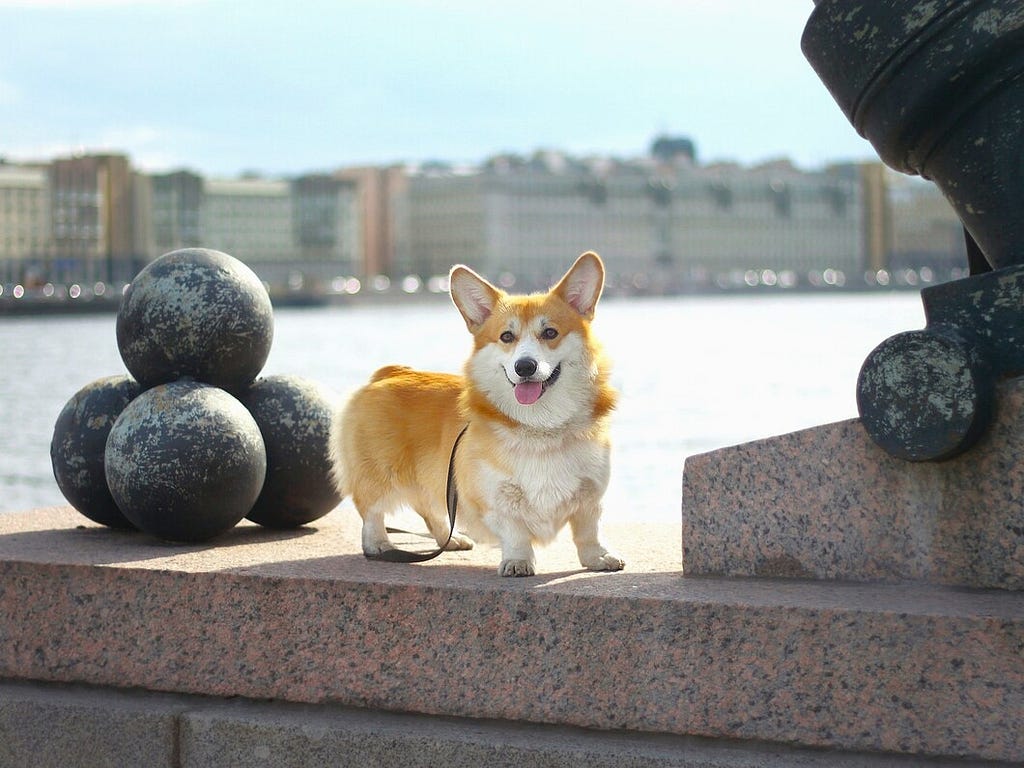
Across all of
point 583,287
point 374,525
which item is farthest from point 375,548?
point 583,287

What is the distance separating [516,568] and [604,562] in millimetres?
151

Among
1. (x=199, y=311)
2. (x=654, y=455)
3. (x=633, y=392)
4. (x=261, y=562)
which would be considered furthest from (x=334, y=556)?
(x=633, y=392)

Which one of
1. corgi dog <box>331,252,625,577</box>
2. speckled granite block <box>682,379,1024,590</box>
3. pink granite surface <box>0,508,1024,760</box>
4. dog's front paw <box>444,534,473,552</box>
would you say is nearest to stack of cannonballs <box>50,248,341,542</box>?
pink granite surface <box>0,508,1024,760</box>

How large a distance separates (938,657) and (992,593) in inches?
7.3

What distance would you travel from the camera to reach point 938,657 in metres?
2.40

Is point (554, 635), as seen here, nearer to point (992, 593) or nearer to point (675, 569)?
point (675, 569)

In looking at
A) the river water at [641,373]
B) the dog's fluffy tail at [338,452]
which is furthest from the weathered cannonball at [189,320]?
the river water at [641,373]

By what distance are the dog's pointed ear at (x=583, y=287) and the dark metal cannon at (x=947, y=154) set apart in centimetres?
46

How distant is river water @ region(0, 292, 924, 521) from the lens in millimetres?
10008

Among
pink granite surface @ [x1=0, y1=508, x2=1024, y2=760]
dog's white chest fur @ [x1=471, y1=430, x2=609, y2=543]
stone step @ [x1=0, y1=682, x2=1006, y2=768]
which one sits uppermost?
dog's white chest fur @ [x1=471, y1=430, x2=609, y2=543]

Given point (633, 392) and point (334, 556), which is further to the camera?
point (633, 392)

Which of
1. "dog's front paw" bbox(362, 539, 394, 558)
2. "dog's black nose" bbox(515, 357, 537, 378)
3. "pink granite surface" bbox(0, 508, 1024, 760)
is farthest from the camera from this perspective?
"dog's front paw" bbox(362, 539, 394, 558)

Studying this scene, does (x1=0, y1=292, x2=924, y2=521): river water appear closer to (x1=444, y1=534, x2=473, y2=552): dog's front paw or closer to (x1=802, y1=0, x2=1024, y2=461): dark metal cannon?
(x1=444, y1=534, x2=473, y2=552): dog's front paw

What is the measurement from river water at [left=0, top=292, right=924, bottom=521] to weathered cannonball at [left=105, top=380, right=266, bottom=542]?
19.6 inches
